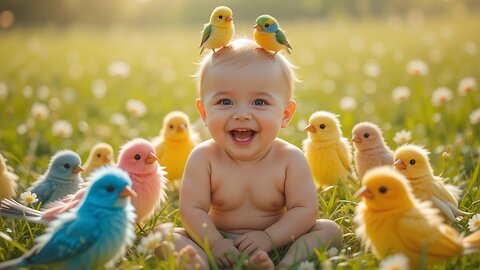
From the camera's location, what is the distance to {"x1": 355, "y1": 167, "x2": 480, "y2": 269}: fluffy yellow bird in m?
2.53

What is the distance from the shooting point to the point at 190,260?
107 inches

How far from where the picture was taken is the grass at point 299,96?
3.70 m

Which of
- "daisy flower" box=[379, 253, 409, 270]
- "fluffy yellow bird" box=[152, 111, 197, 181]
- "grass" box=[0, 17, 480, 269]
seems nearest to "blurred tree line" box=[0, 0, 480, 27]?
"grass" box=[0, 17, 480, 269]

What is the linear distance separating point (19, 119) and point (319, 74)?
18.0ft

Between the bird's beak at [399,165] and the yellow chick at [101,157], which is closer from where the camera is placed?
the bird's beak at [399,165]

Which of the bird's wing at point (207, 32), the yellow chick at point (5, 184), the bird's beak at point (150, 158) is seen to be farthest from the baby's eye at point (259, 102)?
the yellow chick at point (5, 184)

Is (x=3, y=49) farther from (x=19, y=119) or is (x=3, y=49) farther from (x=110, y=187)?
(x=110, y=187)

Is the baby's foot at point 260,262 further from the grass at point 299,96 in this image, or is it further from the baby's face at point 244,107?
the baby's face at point 244,107

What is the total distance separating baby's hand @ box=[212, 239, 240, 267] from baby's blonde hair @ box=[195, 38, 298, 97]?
905 mm

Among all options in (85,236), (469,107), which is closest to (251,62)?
(85,236)

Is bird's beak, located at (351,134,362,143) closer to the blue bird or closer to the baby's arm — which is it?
the baby's arm

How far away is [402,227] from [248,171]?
1.02 meters

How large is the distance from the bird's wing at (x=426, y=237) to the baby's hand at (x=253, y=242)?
0.79 metres

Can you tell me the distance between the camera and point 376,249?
105 inches
